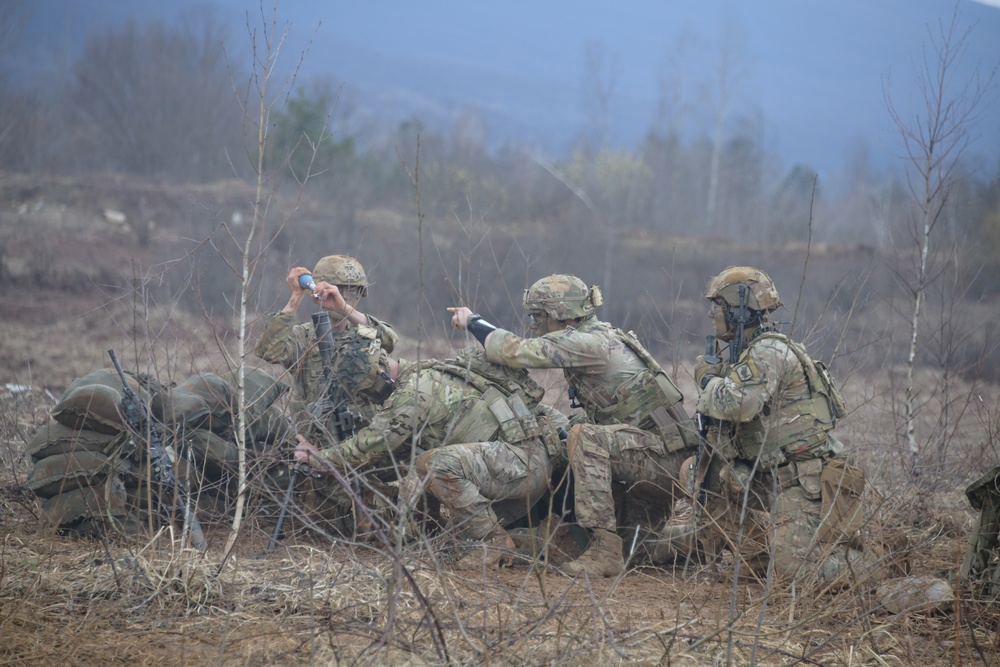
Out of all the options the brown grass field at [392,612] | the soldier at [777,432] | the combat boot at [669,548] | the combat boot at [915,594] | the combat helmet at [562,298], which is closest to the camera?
the brown grass field at [392,612]

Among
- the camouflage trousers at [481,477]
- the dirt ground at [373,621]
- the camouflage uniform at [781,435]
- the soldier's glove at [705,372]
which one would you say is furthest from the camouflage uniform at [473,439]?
the camouflage uniform at [781,435]

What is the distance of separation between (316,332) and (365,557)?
1443 millimetres

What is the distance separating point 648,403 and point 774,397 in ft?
3.25

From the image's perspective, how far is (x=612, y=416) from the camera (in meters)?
6.48

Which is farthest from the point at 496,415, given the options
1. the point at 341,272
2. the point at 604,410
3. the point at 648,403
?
the point at 341,272

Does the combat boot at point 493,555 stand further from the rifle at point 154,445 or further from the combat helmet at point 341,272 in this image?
the combat helmet at point 341,272

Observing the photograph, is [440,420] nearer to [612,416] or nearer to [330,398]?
[330,398]

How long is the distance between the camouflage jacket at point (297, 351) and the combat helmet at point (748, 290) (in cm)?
240

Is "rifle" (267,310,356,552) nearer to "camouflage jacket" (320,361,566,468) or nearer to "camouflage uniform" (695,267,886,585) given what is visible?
"camouflage jacket" (320,361,566,468)

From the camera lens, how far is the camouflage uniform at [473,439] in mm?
5945

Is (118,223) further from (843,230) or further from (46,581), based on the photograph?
(843,230)

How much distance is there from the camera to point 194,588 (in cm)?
480

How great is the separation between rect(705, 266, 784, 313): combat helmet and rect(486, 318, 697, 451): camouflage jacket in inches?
27.9

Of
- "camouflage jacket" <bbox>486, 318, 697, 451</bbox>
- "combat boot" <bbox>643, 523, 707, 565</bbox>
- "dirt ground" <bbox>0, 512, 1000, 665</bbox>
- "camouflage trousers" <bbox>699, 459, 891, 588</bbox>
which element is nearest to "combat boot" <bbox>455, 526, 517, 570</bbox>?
"dirt ground" <bbox>0, 512, 1000, 665</bbox>
